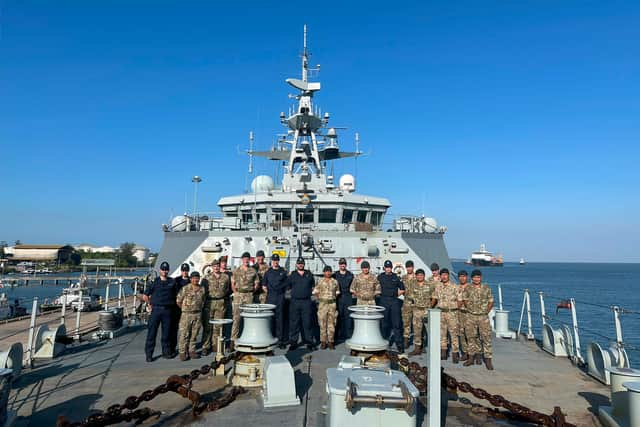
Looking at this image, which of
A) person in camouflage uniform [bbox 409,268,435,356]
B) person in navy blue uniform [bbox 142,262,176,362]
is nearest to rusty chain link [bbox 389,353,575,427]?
person in camouflage uniform [bbox 409,268,435,356]

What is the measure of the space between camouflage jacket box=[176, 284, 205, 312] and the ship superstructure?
3.55m

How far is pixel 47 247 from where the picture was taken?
85000mm

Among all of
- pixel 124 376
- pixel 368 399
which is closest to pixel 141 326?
pixel 124 376

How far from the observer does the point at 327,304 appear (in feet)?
21.4

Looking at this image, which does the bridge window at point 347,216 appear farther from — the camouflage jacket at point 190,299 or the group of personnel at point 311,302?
the camouflage jacket at point 190,299

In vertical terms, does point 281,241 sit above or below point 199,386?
above

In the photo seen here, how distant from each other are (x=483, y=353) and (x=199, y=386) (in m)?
3.91

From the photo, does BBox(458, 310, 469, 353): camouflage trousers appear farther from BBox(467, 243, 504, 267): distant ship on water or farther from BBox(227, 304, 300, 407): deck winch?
BBox(467, 243, 504, 267): distant ship on water

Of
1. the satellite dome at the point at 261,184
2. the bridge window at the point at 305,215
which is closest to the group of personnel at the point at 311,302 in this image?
the bridge window at the point at 305,215

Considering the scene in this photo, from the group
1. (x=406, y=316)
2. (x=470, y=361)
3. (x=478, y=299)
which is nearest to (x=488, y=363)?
(x=470, y=361)

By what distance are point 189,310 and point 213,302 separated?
500 millimetres

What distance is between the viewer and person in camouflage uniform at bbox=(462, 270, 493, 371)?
587cm

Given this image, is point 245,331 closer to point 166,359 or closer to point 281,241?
point 166,359

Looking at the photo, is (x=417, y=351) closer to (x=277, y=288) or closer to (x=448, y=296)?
(x=448, y=296)
